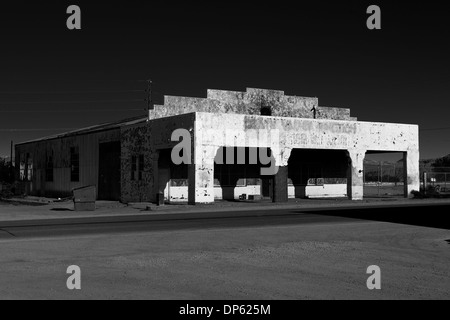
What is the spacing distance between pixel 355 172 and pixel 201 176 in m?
11.6

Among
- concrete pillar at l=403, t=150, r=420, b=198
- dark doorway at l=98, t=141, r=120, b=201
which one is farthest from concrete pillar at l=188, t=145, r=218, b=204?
concrete pillar at l=403, t=150, r=420, b=198

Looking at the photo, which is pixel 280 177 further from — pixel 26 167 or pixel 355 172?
pixel 26 167

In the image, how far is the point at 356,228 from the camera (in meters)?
17.3

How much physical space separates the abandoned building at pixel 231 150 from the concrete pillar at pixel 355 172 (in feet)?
0.22

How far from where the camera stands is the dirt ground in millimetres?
7934

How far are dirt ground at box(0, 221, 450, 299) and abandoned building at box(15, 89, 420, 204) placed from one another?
629 inches

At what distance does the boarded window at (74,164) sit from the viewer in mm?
42469

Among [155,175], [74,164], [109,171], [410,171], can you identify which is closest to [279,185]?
[155,175]

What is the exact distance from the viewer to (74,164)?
4303 centimetres

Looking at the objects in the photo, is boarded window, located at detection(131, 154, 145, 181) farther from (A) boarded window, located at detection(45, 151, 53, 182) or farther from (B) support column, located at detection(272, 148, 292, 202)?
(A) boarded window, located at detection(45, 151, 53, 182)

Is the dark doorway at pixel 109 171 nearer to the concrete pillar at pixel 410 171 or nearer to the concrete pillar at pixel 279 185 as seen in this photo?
the concrete pillar at pixel 279 185

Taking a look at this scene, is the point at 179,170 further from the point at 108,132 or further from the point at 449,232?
the point at 449,232

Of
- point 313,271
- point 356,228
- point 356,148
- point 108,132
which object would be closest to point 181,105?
point 108,132

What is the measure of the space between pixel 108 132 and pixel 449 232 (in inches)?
1091
